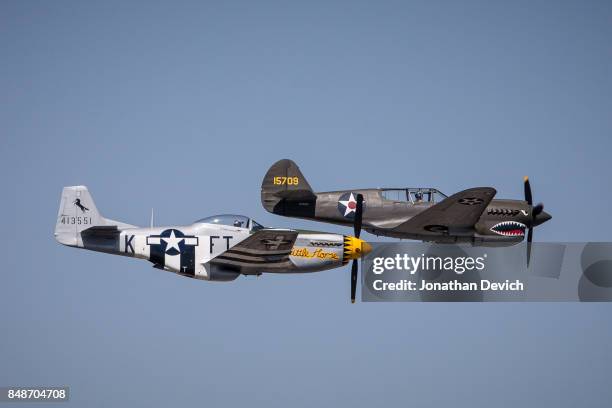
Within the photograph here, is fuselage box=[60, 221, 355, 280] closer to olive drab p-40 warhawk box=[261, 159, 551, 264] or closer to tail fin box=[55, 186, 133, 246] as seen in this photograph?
tail fin box=[55, 186, 133, 246]

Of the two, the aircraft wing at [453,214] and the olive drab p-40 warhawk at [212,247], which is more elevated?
the aircraft wing at [453,214]

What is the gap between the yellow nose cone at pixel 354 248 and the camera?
4944 centimetres

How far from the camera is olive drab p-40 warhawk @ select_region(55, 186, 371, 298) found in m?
48.9

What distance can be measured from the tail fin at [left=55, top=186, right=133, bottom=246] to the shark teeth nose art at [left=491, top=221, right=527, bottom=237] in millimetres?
11623

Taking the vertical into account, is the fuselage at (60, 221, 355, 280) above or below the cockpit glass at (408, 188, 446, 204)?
below

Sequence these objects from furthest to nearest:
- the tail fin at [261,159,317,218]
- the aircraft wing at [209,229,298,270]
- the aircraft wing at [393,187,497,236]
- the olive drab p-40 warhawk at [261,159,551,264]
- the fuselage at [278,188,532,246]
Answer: the tail fin at [261,159,317,218] → the fuselage at [278,188,532,246] → the olive drab p-40 warhawk at [261,159,551,264] → the aircraft wing at [393,187,497,236] → the aircraft wing at [209,229,298,270]

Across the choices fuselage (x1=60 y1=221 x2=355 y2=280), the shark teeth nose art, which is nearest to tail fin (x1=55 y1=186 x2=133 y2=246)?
fuselage (x1=60 y1=221 x2=355 y2=280)

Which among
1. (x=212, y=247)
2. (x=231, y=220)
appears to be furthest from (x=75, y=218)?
(x=231, y=220)

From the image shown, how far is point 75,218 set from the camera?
49.8 m

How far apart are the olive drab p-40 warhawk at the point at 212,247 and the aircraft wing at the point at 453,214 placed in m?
2.71

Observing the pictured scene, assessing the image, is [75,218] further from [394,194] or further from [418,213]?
[418,213]

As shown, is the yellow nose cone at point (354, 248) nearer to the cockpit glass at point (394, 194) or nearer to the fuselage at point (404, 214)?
the fuselage at point (404, 214)

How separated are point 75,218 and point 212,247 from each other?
440 cm

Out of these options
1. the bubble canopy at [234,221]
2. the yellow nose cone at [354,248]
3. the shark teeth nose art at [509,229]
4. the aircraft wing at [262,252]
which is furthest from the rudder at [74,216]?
the shark teeth nose art at [509,229]
